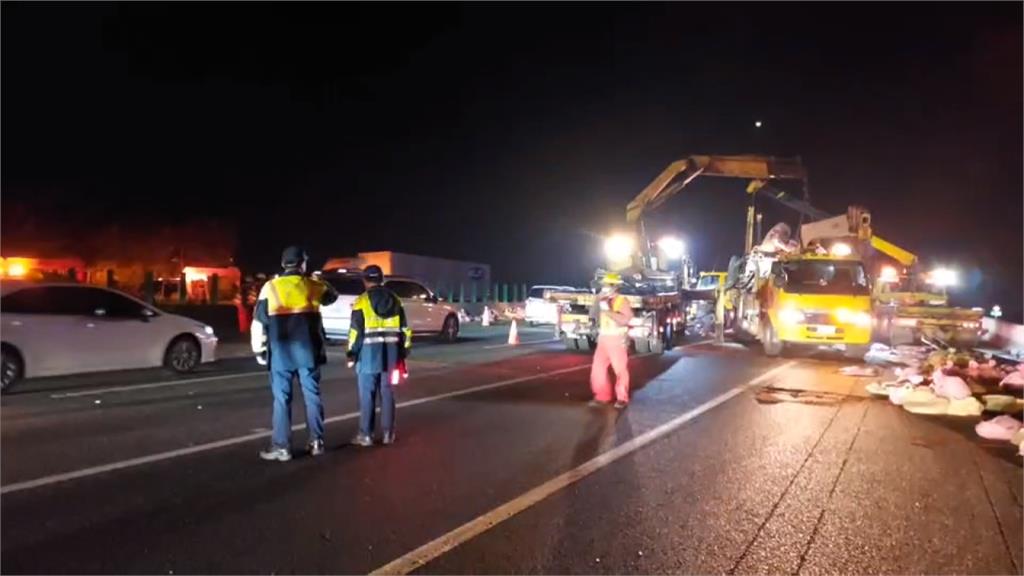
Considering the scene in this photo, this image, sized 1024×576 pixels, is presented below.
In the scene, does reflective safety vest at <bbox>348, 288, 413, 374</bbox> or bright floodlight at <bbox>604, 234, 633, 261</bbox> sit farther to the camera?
bright floodlight at <bbox>604, 234, 633, 261</bbox>

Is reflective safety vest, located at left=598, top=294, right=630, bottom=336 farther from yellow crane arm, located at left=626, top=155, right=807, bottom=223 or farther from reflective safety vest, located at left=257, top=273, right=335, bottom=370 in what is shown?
yellow crane arm, located at left=626, top=155, right=807, bottom=223

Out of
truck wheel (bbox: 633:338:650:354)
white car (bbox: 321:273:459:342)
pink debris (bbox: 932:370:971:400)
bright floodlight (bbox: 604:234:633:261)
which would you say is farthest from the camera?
bright floodlight (bbox: 604:234:633:261)

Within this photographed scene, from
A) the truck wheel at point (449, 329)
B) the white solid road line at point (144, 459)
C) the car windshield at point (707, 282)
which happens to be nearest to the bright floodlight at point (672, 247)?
the car windshield at point (707, 282)

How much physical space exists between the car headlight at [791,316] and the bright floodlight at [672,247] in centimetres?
476

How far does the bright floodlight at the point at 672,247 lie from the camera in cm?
2167

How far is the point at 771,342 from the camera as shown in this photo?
712 inches

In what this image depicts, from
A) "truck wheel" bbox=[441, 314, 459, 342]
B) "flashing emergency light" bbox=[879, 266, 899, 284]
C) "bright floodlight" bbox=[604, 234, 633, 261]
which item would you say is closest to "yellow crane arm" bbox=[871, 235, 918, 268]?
"flashing emergency light" bbox=[879, 266, 899, 284]

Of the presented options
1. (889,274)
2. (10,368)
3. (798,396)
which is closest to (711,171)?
(889,274)

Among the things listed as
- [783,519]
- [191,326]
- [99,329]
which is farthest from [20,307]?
[783,519]

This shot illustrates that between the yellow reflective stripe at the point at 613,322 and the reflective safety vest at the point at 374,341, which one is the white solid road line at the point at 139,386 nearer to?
the reflective safety vest at the point at 374,341

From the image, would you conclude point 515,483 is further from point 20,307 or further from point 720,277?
point 720,277

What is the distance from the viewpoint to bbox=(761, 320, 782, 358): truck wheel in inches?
706

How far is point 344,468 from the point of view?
6.86 meters

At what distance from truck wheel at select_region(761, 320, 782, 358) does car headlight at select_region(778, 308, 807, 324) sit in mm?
552
